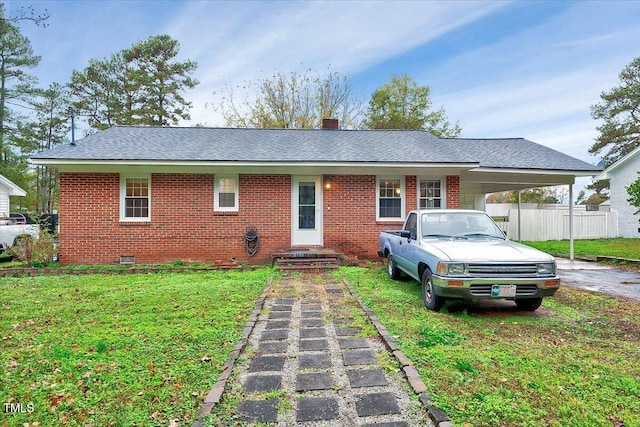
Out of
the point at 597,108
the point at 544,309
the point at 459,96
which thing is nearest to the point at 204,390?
the point at 544,309

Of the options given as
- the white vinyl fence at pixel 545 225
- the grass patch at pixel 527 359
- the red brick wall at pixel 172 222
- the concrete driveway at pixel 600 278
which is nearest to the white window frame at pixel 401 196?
the red brick wall at pixel 172 222

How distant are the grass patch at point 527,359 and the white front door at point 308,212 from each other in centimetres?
518

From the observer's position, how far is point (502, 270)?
488 centimetres

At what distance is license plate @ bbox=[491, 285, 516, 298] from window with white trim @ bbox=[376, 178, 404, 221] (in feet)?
20.8

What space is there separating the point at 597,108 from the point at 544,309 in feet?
97.1

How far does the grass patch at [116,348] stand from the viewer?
2.72 m

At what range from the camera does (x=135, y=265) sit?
33.5 feet

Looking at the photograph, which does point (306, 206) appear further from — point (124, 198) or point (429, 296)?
point (429, 296)

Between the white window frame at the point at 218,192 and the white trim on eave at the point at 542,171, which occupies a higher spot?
the white trim on eave at the point at 542,171

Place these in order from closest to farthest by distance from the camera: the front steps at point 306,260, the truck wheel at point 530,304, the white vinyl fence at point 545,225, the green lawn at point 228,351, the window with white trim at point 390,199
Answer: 1. the green lawn at point 228,351
2. the truck wheel at point 530,304
3. the front steps at point 306,260
4. the window with white trim at point 390,199
5. the white vinyl fence at point 545,225

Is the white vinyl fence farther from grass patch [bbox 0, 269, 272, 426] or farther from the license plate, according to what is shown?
grass patch [bbox 0, 269, 272, 426]

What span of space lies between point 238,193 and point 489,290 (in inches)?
314

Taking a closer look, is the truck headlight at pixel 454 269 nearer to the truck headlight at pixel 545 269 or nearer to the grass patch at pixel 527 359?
the grass patch at pixel 527 359

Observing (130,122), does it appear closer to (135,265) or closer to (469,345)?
(135,265)
